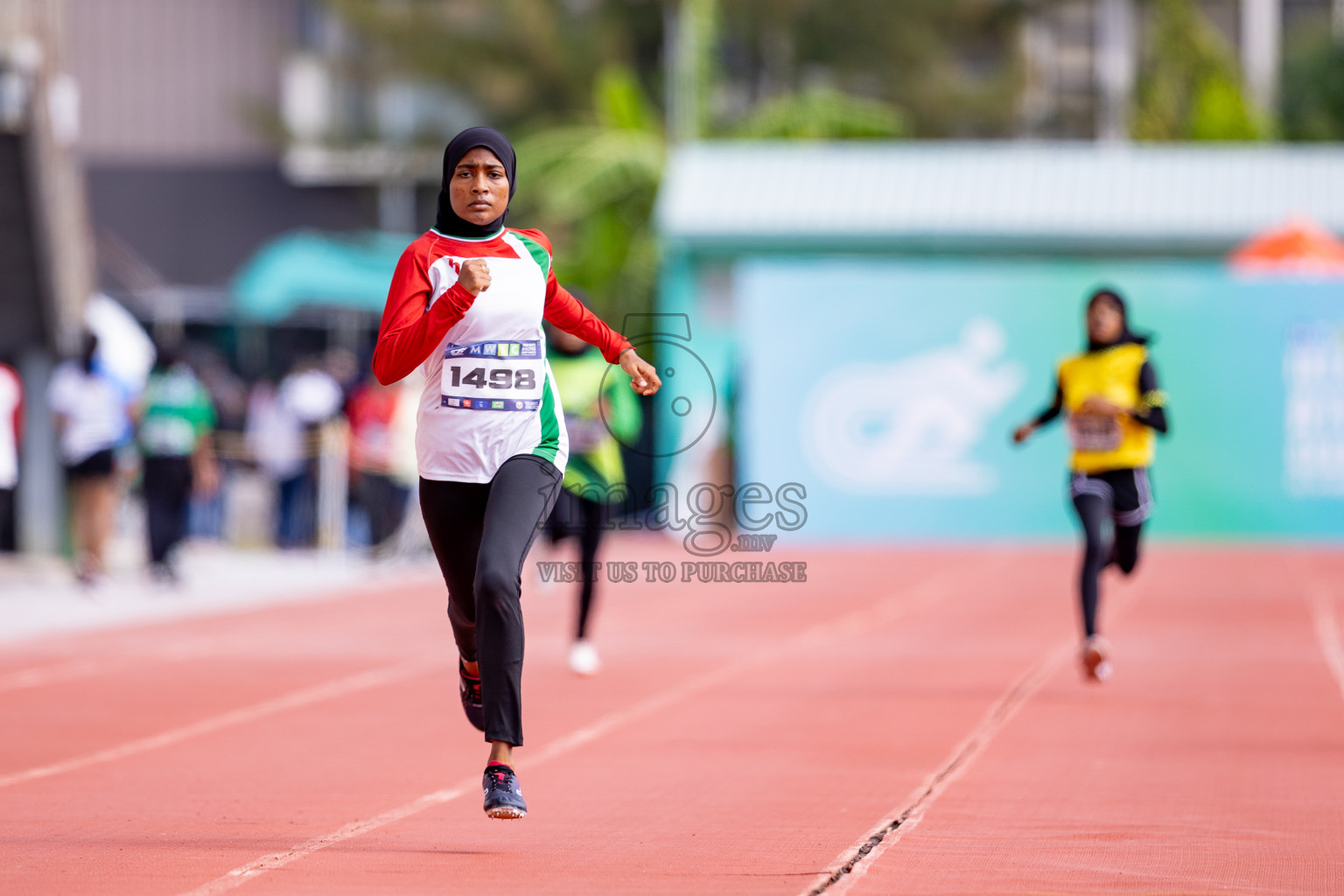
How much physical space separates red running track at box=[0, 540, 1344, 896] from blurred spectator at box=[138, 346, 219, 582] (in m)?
2.16

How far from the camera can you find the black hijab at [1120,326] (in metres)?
11.1

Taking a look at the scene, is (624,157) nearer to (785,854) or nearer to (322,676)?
(322,676)

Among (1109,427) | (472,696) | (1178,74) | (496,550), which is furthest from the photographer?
(1178,74)

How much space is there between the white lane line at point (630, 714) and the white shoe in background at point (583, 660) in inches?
21.7

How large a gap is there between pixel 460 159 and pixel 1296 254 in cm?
2129

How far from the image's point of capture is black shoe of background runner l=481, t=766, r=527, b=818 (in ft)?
20.2

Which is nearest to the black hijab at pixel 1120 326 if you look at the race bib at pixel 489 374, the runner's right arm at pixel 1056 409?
the runner's right arm at pixel 1056 409

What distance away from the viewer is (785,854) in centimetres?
626

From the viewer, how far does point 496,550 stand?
Answer: 630 cm

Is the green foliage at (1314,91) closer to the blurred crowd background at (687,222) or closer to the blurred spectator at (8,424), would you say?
the blurred crowd background at (687,222)

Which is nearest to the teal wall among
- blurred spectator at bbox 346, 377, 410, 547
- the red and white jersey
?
blurred spectator at bbox 346, 377, 410, 547

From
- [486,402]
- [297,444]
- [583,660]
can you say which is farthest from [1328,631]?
[297,444]

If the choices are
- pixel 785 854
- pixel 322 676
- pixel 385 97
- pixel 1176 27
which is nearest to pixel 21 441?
pixel 322 676

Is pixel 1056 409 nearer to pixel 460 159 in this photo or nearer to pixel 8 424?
pixel 460 159
